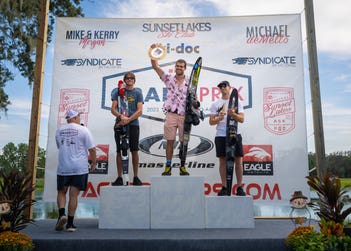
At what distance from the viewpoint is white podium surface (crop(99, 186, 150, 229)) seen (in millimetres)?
3574

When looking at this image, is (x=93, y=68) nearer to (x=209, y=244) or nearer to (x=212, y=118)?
(x=212, y=118)

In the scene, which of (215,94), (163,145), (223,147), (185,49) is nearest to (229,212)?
(223,147)

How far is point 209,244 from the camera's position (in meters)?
2.85

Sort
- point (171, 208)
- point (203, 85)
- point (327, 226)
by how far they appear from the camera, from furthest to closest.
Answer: point (203, 85) < point (171, 208) < point (327, 226)

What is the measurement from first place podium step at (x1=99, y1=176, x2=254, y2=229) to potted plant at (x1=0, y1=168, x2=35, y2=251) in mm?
815

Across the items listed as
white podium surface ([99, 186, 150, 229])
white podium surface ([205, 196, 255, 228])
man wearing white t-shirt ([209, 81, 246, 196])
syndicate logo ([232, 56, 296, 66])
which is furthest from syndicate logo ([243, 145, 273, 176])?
white podium surface ([99, 186, 150, 229])

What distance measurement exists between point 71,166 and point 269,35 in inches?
134

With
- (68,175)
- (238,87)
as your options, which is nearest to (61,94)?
(68,175)

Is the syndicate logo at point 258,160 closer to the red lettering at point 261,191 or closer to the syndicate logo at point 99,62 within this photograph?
the red lettering at point 261,191

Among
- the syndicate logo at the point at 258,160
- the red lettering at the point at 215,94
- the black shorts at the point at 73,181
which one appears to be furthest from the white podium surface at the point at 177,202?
the red lettering at the point at 215,94

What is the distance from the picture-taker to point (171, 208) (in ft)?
11.7

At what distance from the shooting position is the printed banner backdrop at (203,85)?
15.5ft

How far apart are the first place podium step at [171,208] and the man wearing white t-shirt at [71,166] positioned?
0.33 meters

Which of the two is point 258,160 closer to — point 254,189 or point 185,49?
point 254,189
